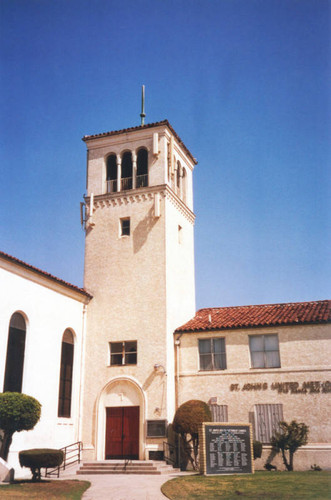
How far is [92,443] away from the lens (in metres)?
24.8

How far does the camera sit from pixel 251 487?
1598 centimetres

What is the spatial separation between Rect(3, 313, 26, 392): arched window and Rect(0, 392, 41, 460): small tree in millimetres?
1853

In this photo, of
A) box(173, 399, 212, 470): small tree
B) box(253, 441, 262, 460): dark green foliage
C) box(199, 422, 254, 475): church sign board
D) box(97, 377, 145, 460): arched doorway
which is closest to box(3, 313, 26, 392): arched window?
box(97, 377, 145, 460): arched doorway

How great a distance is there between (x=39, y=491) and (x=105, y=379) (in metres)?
10.4

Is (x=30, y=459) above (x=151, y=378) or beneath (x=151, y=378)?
beneath

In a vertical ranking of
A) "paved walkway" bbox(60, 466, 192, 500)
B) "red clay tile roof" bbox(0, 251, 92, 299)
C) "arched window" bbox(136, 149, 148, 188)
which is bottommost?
"paved walkway" bbox(60, 466, 192, 500)

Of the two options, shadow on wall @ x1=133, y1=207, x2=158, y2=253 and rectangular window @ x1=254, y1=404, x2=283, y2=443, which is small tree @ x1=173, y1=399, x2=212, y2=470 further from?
shadow on wall @ x1=133, y1=207, x2=158, y2=253

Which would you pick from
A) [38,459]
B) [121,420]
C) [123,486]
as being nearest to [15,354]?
[38,459]

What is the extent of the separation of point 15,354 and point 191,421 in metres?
8.00

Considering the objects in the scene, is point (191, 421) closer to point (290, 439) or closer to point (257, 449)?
point (257, 449)

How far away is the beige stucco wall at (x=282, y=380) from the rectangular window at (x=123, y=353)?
245cm

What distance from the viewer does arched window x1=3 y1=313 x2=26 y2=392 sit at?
20.9 metres

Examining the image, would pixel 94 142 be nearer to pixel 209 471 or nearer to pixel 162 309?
pixel 162 309

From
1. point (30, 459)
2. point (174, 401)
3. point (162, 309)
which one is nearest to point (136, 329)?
point (162, 309)
